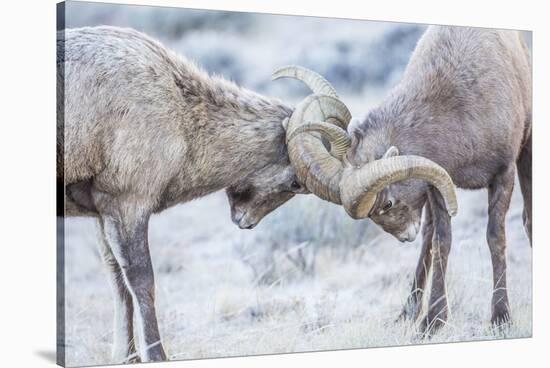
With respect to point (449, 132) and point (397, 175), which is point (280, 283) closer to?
point (397, 175)

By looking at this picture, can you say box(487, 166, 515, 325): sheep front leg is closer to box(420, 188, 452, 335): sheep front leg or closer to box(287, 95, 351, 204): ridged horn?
box(420, 188, 452, 335): sheep front leg

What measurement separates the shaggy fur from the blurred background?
0.11 m

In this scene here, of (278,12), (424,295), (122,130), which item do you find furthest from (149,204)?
(424,295)

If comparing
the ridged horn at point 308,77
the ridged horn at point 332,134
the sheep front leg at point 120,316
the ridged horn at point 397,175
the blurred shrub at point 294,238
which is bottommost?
the sheep front leg at point 120,316

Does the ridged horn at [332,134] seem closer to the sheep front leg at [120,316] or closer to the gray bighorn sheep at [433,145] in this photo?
the gray bighorn sheep at [433,145]

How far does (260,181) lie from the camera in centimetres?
754

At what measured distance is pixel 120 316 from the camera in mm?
7145

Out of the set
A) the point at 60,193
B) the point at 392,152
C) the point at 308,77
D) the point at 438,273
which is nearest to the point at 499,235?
the point at 438,273

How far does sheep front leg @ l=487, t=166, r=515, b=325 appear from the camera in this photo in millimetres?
8281

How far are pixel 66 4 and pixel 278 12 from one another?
1556mm

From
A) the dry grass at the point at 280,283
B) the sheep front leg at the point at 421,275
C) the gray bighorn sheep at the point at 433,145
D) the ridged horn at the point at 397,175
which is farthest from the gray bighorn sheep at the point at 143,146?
the sheep front leg at the point at 421,275

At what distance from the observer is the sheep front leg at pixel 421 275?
319 inches

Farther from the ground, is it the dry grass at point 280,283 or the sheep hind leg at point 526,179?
the sheep hind leg at point 526,179

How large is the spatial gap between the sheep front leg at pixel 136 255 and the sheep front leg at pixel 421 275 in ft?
6.27
